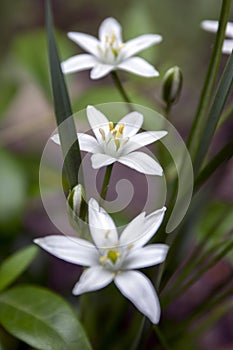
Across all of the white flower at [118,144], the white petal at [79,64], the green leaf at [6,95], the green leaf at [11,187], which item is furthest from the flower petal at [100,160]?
the green leaf at [6,95]

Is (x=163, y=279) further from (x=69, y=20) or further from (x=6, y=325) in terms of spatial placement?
(x=69, y=20)

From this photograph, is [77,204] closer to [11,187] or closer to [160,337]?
[160,337]

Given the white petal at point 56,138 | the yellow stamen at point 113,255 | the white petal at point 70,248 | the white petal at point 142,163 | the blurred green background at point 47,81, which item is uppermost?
the white petal at point 56,138

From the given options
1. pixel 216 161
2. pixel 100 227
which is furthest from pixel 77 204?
pixel 216 161

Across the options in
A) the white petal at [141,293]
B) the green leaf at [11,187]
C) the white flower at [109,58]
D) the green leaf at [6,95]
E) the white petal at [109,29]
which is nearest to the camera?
the white petal at [141,293]

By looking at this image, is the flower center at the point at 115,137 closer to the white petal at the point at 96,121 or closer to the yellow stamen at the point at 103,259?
the white petal at the point at 96,121

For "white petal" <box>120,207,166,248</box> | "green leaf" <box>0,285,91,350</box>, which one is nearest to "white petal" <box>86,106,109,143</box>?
"white petal" <box>120,207,166,248</box>

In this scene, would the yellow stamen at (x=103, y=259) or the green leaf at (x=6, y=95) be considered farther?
the green leaf at (x=6, y=95)

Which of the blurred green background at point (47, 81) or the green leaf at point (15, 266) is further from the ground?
the green leaf at point (15, 266)
